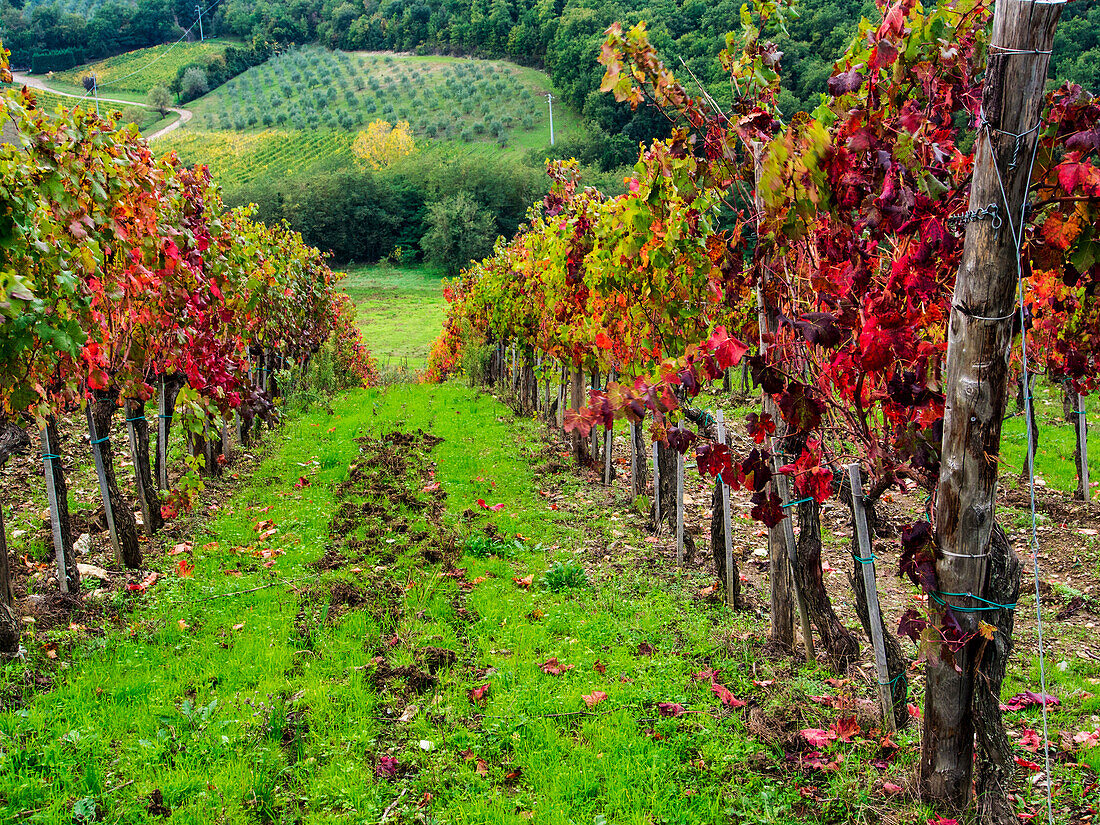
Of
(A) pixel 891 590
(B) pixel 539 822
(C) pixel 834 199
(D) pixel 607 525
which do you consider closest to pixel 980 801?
(B) pixel 539 822

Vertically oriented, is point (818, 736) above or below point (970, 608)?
below

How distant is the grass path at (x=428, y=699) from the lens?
144 inches

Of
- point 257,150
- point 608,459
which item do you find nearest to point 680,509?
point 608,459

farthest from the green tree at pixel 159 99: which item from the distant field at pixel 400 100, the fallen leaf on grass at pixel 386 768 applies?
the fallen leaf on grass at pixel 386 768

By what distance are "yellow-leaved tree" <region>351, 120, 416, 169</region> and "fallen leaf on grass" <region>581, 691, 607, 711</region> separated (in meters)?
78.1

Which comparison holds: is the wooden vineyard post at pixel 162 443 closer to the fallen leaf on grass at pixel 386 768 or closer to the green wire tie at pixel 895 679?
the fallen leaf on grass at pixel 386 768

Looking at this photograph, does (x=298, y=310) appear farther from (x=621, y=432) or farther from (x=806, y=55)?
(x=806, y=55)

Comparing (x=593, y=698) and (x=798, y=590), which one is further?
(x=798, y=590)

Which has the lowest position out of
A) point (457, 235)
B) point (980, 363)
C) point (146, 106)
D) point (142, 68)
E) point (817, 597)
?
point (817, 597)

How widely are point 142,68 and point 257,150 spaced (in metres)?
38.8

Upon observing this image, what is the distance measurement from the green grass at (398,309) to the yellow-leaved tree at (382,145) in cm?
1798

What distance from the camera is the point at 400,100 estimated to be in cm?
9688

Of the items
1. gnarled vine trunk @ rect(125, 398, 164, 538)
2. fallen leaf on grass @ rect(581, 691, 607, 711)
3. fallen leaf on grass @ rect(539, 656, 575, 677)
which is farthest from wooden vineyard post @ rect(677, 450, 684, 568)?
gnarled vine trunk @ rect(125, 398, 164, 538)

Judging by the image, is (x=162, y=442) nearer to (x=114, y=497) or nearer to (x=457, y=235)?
(x=114, y=497)
